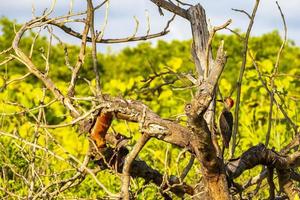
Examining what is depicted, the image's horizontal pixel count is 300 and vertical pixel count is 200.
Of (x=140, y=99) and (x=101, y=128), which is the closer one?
(x=101, y=128)

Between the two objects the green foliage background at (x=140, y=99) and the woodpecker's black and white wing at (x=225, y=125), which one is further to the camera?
the green foliage background at (x=140, y=99)

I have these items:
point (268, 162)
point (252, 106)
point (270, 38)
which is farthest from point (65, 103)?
point (270, 38)

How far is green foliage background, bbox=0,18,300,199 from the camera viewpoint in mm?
4820

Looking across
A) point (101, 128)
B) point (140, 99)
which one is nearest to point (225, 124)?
point (101, 128)

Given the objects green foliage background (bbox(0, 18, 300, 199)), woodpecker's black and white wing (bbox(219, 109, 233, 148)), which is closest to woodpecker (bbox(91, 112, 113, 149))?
green foliage background (bbox(0, 18, 300, 199))

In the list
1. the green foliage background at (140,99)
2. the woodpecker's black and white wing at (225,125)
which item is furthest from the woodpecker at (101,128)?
the woodpecker's black and white wing at (225,125)

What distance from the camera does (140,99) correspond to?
826cm

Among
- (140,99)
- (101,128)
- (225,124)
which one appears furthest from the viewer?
(140,99)

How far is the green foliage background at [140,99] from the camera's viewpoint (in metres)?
4.82

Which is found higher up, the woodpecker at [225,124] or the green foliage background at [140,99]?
the woodpecker at [225,124]

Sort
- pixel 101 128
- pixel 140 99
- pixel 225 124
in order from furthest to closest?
pixel 140 99, pixel 225 124, pixel 101 128

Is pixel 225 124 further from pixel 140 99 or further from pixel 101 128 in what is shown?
pixel 140 99

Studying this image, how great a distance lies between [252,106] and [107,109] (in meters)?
5.19

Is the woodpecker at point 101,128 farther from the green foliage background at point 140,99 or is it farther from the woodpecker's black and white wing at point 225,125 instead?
the woodpecker's black and white wing at point 225,125
